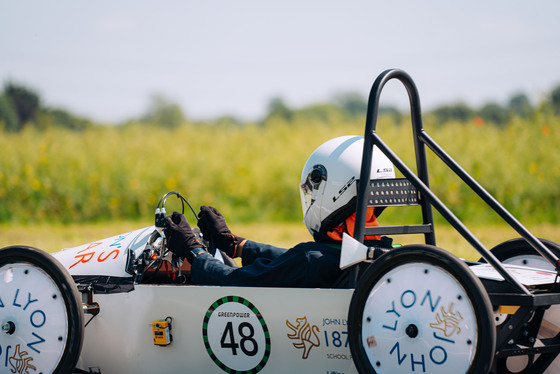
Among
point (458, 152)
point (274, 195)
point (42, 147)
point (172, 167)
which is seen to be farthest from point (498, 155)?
point (42, 147)

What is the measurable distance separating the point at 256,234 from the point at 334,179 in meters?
8.03

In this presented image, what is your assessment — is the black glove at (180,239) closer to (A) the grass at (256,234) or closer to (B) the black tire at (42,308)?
(B) the black tire at (42,308)

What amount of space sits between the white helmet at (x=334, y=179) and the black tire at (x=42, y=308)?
4.64ft

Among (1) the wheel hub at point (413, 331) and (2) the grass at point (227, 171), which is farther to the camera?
(2) the grass at point (227, 171)

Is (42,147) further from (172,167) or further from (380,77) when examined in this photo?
(380,77)

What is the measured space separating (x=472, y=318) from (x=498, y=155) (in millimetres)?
11433

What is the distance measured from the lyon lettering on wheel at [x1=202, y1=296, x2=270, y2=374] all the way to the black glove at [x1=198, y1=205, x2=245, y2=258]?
984 mm

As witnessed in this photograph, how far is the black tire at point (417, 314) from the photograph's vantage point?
2637mm

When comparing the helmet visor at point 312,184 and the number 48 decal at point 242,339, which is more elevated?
the helmet visor at point 312,184

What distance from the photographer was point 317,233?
3600 mm

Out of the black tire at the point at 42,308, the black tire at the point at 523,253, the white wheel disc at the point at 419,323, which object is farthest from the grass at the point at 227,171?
the black tire at the point at 42,308

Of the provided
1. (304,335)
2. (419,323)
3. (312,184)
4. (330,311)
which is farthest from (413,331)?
(312,184)

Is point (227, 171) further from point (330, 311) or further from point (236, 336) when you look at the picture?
point (330, 311)

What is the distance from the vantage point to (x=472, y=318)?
266cm
